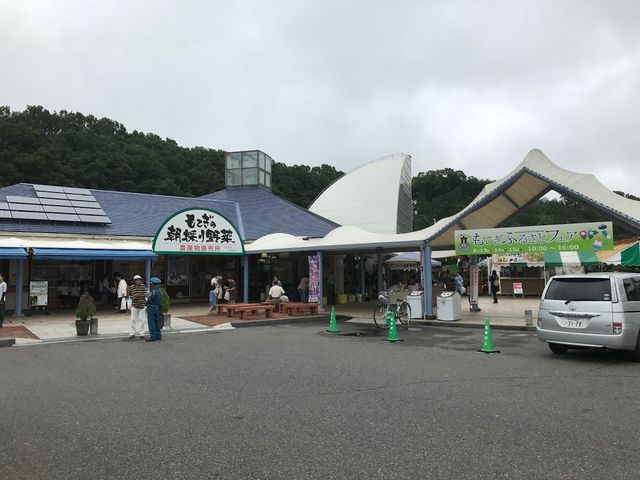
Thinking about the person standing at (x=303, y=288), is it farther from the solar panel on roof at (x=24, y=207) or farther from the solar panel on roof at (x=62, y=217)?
the solar panel on roof at (x=24, y=207)

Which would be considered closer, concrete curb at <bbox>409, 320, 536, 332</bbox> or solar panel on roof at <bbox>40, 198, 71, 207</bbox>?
concrete curb at <bbox>409, 320, 536, 332</bbox>

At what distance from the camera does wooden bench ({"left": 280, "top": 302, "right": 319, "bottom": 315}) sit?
17391 mm

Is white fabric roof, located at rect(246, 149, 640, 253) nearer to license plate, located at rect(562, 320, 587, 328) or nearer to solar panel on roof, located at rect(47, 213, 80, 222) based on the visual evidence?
license plate, located at rect(562, 320, 587, 328)

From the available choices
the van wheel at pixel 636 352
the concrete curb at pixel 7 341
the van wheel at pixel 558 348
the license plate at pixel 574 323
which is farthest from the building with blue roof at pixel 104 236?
the van wheel at pixel 636 352

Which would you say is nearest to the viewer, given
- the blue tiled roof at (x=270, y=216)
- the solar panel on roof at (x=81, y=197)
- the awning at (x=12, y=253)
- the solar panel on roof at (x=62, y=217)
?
the awning at (x=12, y=253)

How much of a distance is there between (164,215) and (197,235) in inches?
197

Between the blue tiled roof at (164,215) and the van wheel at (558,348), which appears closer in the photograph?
the van wheel at (558,348)

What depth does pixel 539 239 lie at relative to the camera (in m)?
14.5

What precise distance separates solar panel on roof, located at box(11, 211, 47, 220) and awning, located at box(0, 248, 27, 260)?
3.25 metres

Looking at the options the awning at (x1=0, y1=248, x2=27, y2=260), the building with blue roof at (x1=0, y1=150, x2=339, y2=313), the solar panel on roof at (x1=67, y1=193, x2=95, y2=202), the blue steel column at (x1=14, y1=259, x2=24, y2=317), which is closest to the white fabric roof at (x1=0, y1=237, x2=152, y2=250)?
the building with blue roof at (x1=0, y1=150, x2=339, y2=313)

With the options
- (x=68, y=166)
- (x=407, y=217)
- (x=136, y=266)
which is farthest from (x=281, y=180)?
(x=136, y=266)

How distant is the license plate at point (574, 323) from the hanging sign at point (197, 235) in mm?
14924

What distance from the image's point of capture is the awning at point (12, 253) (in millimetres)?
16078

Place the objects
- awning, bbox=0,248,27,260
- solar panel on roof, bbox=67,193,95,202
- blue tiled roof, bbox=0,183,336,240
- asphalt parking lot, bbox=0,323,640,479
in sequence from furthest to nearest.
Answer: solar panel on roof, bbox=67,193,95,202 < blue tiled roof, bbox=0,183,336,240 < awning, bbox=0,248,27,260 < asphalt parking lot, bbox=0,323,640,479
